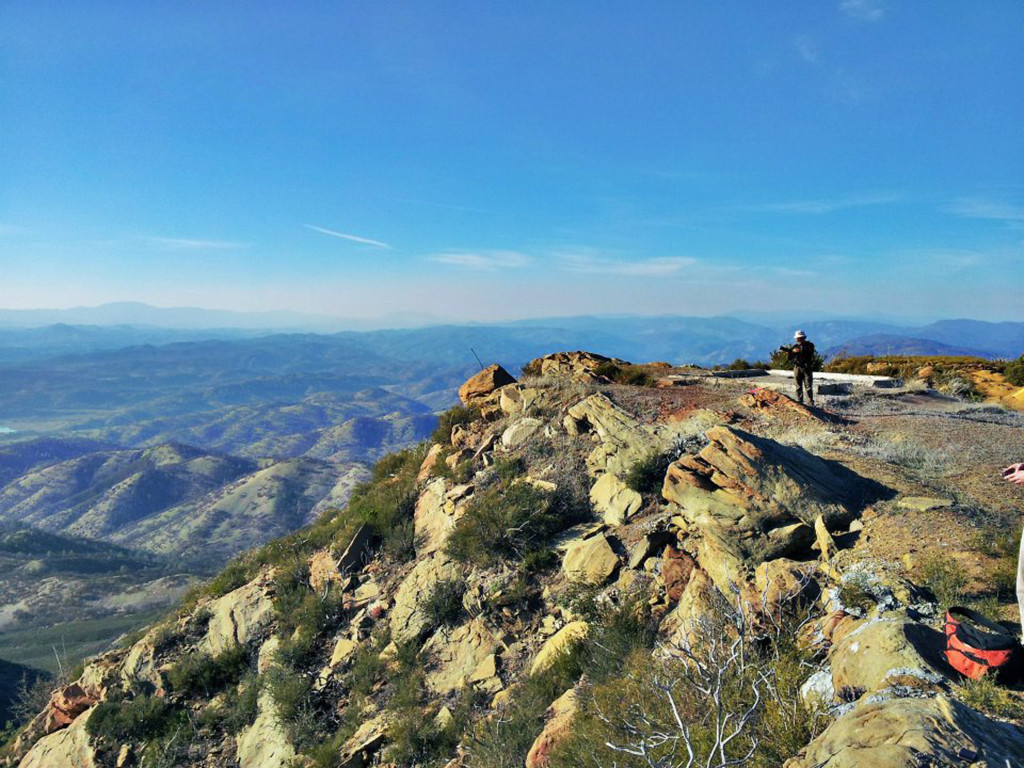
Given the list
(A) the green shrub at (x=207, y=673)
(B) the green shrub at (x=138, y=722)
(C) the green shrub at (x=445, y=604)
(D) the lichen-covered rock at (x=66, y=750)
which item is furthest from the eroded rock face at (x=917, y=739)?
(D) the lichen-covered rock at (x=66, y=750)

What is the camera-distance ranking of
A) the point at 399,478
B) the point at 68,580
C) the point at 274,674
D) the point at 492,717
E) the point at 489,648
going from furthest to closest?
1. the point at 68,580
2. the point at 399,478
3. the point at 274,674
4. the point at 489,648
5. the point at 492,717

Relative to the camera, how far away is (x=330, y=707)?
395 inches

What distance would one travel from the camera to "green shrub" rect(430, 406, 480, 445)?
58.1 ft

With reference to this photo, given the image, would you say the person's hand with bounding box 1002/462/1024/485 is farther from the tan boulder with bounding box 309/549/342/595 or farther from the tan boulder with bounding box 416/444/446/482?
the tan boulder with bounding box 416/444/446/482

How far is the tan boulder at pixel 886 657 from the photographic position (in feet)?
14.6

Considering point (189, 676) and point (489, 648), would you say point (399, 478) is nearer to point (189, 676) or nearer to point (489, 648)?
point (189, 676)

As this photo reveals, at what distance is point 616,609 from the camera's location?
849 cm

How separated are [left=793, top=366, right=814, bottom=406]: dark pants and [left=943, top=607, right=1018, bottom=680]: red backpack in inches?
398

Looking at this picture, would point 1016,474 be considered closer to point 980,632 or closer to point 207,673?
point 980,632

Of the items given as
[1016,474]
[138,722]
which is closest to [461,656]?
[138,722]

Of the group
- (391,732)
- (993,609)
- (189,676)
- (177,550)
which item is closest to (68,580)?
(177,550)

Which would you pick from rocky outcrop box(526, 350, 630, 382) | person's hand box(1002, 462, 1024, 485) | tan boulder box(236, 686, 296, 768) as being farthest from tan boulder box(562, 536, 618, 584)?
rocky outcrop box(526, 350, 630, 382)

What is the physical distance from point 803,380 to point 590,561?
8.65 metres

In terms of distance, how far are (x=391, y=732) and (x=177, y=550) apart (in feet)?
575
